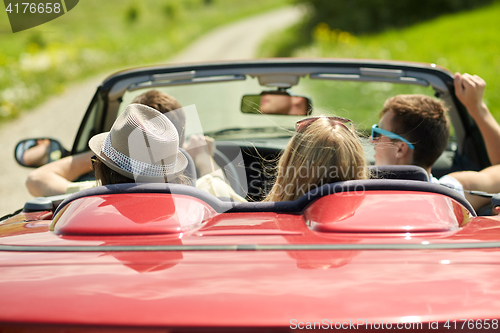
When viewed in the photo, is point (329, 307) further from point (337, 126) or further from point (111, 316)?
point (337, 126)

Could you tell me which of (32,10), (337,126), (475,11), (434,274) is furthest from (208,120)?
(475,11)

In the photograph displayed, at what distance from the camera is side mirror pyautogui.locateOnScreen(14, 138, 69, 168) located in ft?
9.13

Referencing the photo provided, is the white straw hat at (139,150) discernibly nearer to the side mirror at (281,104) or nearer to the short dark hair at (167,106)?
the short dark hair at (167,106)

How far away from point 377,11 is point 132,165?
99.3ft

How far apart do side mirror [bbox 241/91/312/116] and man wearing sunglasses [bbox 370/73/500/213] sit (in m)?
0.57

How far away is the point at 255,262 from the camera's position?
1.14m

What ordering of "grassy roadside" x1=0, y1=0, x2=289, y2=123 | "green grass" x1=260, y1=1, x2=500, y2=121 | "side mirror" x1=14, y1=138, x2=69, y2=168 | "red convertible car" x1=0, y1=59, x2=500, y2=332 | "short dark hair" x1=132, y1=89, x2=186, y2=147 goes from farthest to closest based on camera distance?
"grassy roadside" x1=0, y1=0, x2=289, y2=123 < "green grass" x1=260, y1=1, x2=500, y2=121 < "side mirror" x1=14, y1=138, x2=69, y2=168 < "short dark hair" x1=132, y1=89, x2=186, y2=147 < "red convertible car" x1=0, y1=59, x2=500, y2=332

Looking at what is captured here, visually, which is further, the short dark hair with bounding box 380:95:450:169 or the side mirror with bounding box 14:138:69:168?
the side mirror with bounding box 14:138:69:168

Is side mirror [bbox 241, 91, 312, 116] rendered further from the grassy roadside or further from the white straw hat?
the grassy roadside

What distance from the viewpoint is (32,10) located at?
10898 millimetres

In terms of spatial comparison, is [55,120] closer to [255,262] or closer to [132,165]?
[132,165]

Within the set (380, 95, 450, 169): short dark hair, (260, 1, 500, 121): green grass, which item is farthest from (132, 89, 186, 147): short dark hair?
(260, 1, 500, 121): green grass

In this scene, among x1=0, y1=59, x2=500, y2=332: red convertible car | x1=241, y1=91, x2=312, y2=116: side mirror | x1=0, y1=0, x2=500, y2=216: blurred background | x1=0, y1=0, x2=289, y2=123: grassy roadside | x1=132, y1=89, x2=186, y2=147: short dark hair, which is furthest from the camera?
x1=0, y1=0, x2=289, y2=123: grassy roadside

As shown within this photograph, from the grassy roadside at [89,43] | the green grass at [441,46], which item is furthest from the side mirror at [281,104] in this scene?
the grassy roadside at [89,43]
